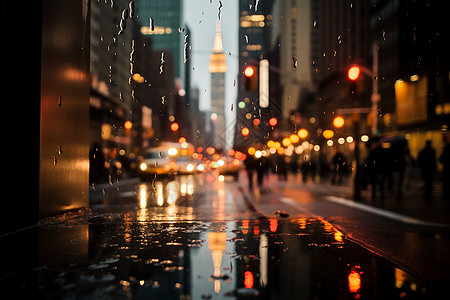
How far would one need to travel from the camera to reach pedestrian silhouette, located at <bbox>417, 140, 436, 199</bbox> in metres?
14.6

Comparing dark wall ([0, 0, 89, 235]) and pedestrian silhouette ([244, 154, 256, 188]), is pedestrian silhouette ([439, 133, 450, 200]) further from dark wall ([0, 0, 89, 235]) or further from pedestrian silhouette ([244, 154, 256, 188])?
dark wall ([0, 0, 89, 235])

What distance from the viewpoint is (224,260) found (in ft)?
16.3

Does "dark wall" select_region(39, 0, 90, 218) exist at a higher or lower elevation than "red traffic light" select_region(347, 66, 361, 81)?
lower

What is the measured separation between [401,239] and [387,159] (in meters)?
9.55

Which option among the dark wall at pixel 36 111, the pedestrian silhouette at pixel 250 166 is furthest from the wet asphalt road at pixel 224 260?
the pedestrian silhouette at pixel 250 166

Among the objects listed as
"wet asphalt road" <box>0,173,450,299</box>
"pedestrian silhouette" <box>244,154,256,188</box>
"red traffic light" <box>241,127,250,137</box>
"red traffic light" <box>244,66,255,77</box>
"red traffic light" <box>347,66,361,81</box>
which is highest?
"red traffic light" <box>244,66,255,77</box>

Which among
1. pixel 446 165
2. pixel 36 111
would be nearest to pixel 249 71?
pixel 446 165

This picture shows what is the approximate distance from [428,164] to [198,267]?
39.6 feet

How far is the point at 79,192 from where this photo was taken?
9.53 metres

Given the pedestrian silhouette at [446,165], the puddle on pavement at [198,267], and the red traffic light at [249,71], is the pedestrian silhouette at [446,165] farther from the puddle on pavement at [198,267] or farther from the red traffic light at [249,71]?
the puddle on pavement at [198,267]

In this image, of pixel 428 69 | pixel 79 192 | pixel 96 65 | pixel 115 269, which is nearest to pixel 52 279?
pixel 115 269

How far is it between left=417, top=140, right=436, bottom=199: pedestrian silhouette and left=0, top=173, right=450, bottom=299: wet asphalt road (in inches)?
267

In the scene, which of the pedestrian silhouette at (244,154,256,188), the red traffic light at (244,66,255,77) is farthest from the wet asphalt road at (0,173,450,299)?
the pedestrian silhouette at (244,154,256,188)

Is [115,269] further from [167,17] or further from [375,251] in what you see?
[167,17]
